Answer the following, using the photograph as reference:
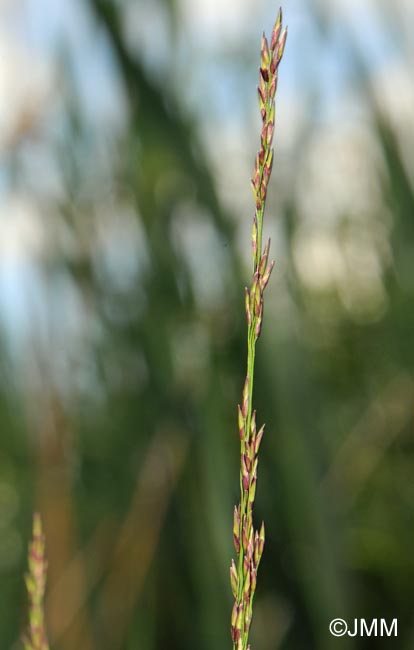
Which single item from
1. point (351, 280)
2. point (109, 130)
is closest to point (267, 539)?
point (351, 280)

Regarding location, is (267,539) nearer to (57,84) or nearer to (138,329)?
(138,329)

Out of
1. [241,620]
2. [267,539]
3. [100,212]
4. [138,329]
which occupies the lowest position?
[267,539]

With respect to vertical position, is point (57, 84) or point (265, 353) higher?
point (57, 84)

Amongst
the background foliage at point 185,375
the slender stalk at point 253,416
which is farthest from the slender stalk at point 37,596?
the background foliage at point 185,375

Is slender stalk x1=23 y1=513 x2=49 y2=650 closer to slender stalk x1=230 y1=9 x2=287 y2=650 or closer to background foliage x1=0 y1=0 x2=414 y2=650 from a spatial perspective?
slender stalk x1=230 y1=9 x2=287 y2=650

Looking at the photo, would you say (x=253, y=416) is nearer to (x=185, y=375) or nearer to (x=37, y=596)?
(x=37, y=596)

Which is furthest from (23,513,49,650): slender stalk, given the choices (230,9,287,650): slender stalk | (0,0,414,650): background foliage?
(0,0,414,650): background foliage

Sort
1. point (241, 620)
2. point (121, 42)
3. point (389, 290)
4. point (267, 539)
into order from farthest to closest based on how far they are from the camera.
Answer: point (389, 290) → point (267, 539) → point (121, 42) → point (241, 620)

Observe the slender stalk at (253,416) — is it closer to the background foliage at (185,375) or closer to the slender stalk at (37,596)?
the slender stalk at (37,596)

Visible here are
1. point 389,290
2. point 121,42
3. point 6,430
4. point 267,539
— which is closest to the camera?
point 121,42
